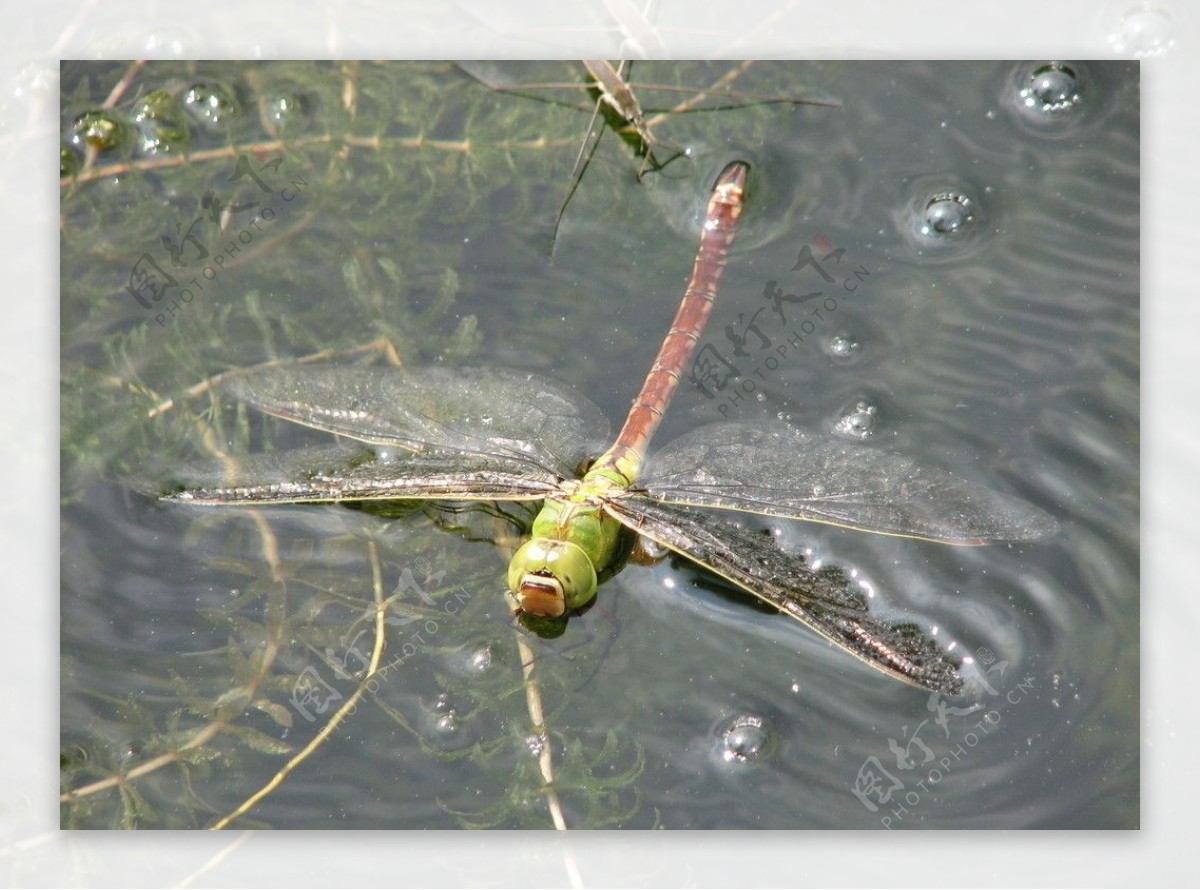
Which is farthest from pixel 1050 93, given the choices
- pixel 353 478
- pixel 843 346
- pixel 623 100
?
pixel 353 478

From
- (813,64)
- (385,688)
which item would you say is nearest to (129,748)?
(385,688)

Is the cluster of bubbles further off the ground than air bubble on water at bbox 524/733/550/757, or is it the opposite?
the cluster of bubbles

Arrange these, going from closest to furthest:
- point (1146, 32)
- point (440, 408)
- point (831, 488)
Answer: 1. point (831, 488)
2. point (1146, 32)
3. point (440, 408)

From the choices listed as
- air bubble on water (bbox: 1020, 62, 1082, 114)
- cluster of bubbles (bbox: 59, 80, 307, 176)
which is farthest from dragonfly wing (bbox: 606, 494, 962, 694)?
cluster of bubbles (bbox: 59, 80, 307, 176)

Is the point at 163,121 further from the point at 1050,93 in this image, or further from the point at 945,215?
the point at 1050,93

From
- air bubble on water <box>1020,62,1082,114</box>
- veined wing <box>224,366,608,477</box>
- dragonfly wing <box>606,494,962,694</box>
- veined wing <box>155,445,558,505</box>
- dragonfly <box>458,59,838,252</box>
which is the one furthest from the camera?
dragonfly <box>458,59,838,252</box>

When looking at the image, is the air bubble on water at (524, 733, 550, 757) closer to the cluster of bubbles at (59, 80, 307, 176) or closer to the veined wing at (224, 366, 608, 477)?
the veined wing at (224, 366, 608, 477)
